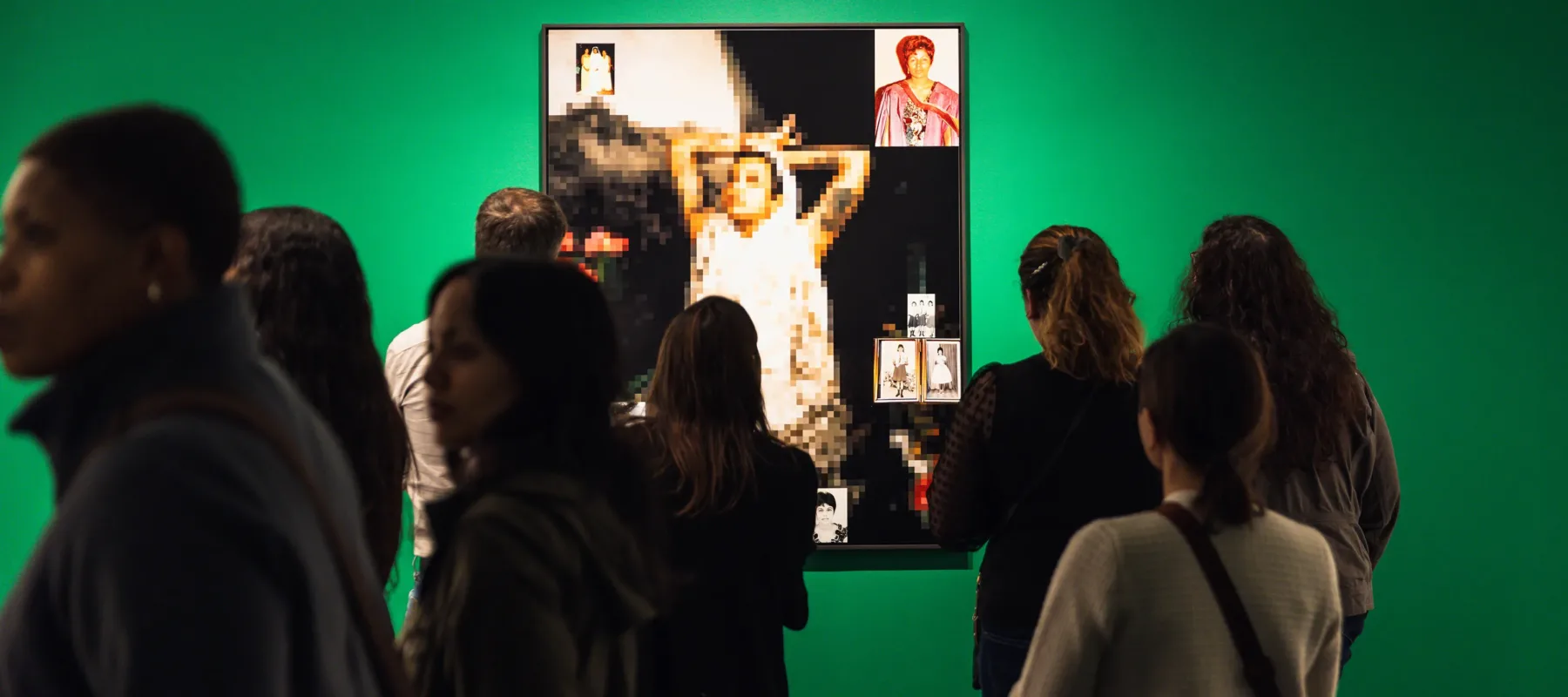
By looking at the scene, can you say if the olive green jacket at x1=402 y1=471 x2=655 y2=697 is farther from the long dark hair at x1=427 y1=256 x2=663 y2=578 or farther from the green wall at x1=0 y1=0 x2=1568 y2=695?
the green wall at x1=0 y1=0 x2=1568 y2=695

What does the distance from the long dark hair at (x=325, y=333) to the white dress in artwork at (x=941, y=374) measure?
1.96 meters

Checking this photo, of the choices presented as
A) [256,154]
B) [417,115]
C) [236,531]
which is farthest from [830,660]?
[236,531]

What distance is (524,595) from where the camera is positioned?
1.11 m

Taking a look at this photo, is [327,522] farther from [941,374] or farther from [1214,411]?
[941,374]

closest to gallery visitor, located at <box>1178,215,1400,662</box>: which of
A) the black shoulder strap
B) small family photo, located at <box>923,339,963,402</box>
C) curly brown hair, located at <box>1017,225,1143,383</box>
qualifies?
curly brown hair, located at <box>1017,225,1143,383</box>

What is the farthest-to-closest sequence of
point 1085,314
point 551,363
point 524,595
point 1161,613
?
point 1085,314
point 1161,613
point 551,363
point 524,595

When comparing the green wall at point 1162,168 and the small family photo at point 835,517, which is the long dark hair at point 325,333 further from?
the small family photo at point 835,517

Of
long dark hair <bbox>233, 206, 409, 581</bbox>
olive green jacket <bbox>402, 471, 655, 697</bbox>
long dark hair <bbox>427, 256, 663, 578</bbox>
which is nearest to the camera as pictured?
olive green jacket <bbox>402, 471, 655, 697</bbox>

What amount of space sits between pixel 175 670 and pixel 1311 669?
1.40 m

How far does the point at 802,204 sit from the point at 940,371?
2.08 ft

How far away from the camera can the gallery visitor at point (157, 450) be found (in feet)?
2.55

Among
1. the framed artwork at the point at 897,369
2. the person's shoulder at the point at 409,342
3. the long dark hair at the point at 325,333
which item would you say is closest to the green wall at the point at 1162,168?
the framed artwork at the point at 897,369

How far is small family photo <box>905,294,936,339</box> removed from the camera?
3465 millimetres

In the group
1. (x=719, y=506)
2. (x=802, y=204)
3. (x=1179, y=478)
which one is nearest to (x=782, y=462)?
(x=719, y=506)
